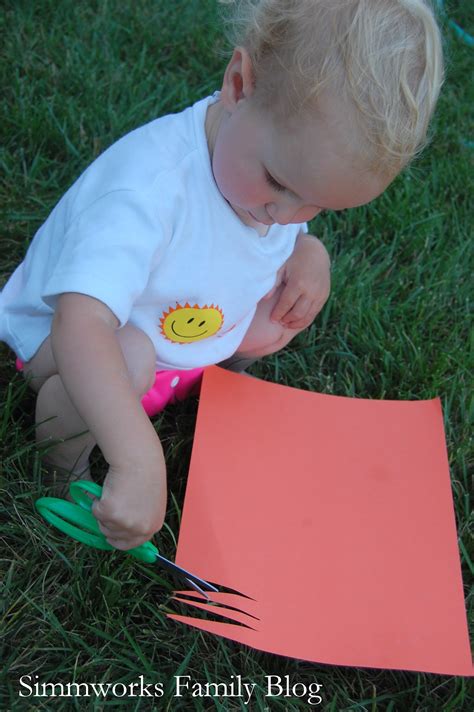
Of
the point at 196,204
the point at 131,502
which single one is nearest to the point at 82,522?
the point at 131,502

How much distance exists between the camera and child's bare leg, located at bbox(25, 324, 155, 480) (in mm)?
1026

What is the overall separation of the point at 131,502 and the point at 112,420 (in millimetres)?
91

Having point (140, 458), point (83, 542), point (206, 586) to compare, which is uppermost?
point (140, 458)

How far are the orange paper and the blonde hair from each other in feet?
1.63

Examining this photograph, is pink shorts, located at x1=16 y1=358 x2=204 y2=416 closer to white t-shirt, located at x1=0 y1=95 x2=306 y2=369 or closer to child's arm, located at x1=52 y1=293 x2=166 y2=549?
white t-shirt, located at x1=0 y1=95 x2=306 y2=369

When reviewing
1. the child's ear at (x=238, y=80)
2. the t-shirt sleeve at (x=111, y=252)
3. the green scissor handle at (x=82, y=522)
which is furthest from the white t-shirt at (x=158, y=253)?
the green scissor handle at (x=82, y=522)

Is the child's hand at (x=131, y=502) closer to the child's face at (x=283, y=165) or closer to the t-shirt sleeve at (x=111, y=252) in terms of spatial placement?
the t-shirt sleeve at (x=111, y=252)

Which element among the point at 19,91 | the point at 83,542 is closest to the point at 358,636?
the point at 83,542

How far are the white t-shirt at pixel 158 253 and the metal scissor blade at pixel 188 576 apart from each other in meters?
0.31

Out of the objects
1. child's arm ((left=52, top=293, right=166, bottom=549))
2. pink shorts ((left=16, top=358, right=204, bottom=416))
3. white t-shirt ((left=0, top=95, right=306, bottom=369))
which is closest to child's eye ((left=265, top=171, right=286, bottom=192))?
white t-shirt ((left=0, top=95, right=306, bottom=369))

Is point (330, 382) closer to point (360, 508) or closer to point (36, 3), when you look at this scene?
point (360, 508)

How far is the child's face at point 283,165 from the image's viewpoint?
0.85 meters

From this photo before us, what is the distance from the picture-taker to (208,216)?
1.05 metres

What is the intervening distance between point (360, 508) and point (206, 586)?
279 mm
